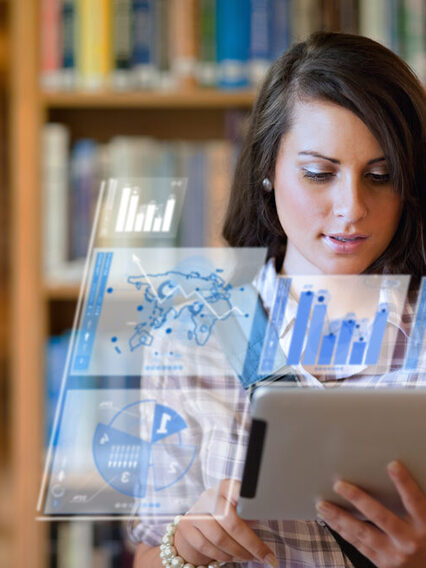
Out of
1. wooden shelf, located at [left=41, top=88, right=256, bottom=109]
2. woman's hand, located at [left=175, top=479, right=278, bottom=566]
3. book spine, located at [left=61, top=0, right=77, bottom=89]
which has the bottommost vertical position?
woman's hand, located at [left=175, top=479, right=278, bottom=566]

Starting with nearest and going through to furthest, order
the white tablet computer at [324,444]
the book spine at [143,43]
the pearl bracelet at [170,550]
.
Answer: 1. the white tablet computer at [324,444]
2. the pearl bracelet at [170,550]
3. the book spine at [143,43]

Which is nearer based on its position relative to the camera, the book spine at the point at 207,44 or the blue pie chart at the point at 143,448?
the blue pie chart at the point at 143,448

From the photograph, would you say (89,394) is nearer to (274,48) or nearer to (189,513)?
(189,513)

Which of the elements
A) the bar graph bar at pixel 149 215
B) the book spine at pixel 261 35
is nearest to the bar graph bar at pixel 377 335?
the bar graph bar at pixel 149 215

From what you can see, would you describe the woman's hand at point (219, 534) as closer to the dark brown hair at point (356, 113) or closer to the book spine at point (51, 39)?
the dark brown hair at point (356, 113)

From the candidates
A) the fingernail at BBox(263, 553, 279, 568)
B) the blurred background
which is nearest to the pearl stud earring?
the fingernail at BBox(263, 553, 279, 568)

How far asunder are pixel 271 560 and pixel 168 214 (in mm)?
317

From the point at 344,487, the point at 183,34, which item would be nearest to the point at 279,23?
the point at 183,34

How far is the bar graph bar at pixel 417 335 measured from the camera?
0.62m

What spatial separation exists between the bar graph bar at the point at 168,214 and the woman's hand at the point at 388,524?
0.88 ft

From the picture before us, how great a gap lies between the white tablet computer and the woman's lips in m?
0.13

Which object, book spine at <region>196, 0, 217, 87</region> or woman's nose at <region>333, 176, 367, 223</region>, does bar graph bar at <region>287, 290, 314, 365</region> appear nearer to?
woman's nose at <region>333, 176, 367, 223</region>

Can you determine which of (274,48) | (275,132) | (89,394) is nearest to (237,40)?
(274,48)

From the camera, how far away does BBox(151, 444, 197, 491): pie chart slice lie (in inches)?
26.0
